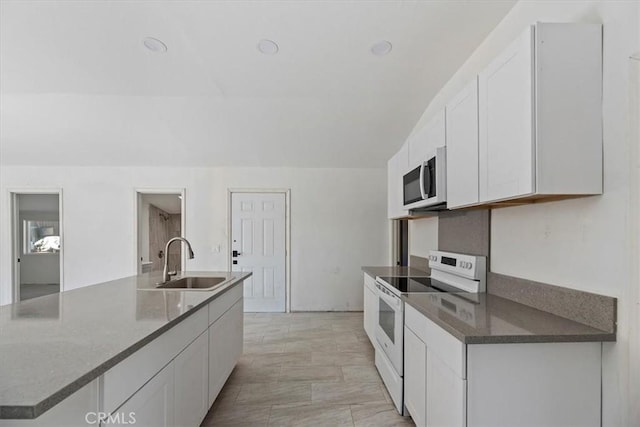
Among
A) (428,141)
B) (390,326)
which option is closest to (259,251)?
(390,326)

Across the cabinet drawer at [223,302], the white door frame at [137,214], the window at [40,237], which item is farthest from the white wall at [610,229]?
the window at [40,237]

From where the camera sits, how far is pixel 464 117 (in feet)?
6.09

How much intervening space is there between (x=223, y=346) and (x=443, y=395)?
62.5 inches

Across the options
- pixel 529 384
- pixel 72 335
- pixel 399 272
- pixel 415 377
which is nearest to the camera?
pixel 72 335

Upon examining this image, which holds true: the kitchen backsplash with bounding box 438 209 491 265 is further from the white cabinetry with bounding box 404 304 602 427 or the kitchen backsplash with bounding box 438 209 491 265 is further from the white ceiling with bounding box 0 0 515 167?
the white ceiling with bounding box 0 0 515 167

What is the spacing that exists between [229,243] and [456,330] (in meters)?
4.17

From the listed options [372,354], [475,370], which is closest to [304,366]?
[372,354]

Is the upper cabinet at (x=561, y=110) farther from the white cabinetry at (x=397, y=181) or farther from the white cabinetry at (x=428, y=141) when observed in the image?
the white cabinetry at (x=397, y=181)

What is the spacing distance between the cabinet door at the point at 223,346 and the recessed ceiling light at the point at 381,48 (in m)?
2.51

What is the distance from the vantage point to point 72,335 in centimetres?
123

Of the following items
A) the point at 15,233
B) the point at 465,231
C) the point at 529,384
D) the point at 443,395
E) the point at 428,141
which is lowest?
the point at 443,395

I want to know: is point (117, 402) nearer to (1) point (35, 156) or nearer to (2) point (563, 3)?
(2) point (563, 3)

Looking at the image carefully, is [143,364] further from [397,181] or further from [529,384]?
[397,181]

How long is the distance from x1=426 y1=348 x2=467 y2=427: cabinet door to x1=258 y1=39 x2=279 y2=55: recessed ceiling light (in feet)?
8.41
